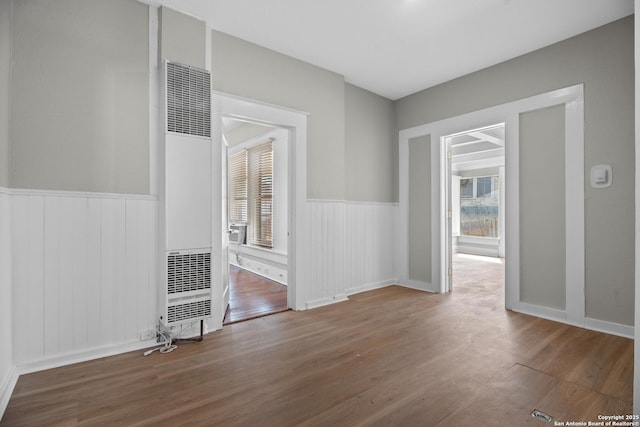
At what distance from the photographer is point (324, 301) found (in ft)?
13.0

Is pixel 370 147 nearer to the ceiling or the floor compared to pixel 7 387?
nearer to the ceiling

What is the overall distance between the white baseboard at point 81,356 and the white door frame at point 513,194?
366 centimetres

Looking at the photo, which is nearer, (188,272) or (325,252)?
(188,272)

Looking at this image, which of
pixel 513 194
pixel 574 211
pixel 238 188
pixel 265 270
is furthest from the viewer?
pixel 238 188

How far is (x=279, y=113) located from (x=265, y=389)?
8.92 feet

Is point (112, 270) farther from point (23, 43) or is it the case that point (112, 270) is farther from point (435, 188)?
point (435, 188)

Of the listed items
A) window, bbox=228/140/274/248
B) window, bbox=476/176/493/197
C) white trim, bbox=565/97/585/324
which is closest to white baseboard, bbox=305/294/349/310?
window, bbox=228/140/274/248

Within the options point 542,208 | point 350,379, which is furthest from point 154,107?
point 542,208

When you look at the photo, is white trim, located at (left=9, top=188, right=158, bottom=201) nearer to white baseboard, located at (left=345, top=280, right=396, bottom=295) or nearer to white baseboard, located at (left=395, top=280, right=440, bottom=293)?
white baseboard, located at (left=345, top=280, right=396, bottom=295)

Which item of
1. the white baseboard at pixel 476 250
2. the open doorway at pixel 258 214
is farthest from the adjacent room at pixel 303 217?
the white baseboard at pixel 476 250

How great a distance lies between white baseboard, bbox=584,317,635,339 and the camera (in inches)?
113

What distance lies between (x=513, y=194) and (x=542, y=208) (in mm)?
325

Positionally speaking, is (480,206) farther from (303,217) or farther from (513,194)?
(303,217)

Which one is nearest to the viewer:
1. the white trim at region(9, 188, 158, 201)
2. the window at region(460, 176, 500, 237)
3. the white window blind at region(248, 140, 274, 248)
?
the white trim at region(9, 188, 158, 201)
